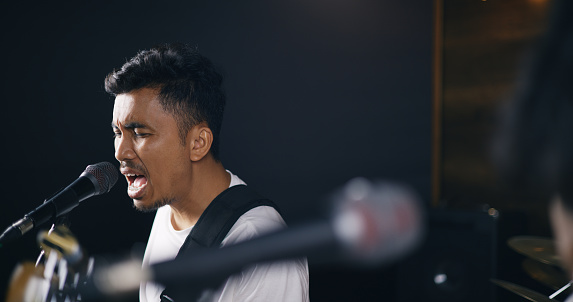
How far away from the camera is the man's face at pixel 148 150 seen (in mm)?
1517

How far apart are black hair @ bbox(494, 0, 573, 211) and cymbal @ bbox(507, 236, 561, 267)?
1.52 m

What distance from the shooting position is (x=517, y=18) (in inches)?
125

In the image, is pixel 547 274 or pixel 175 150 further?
pixel 547 274

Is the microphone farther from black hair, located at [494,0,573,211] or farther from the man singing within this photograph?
black hair, located at [494,0,573,211]

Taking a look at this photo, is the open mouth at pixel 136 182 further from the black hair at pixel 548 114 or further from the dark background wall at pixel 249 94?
the black hair at pixel 548 114

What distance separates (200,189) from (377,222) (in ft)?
4.34

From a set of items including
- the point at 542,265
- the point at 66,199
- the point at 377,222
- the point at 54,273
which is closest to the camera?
the point at 377,222

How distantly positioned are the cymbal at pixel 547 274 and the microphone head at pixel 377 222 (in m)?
1.75

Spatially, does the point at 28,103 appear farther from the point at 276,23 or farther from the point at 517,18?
the point at 517,18

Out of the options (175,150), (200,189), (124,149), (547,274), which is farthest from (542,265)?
(124,149)

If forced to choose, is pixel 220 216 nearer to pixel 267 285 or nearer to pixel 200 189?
pixel 200 189

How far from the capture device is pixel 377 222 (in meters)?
0.35

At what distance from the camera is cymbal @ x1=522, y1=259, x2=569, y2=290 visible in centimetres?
179

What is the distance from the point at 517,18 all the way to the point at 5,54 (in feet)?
10.1
